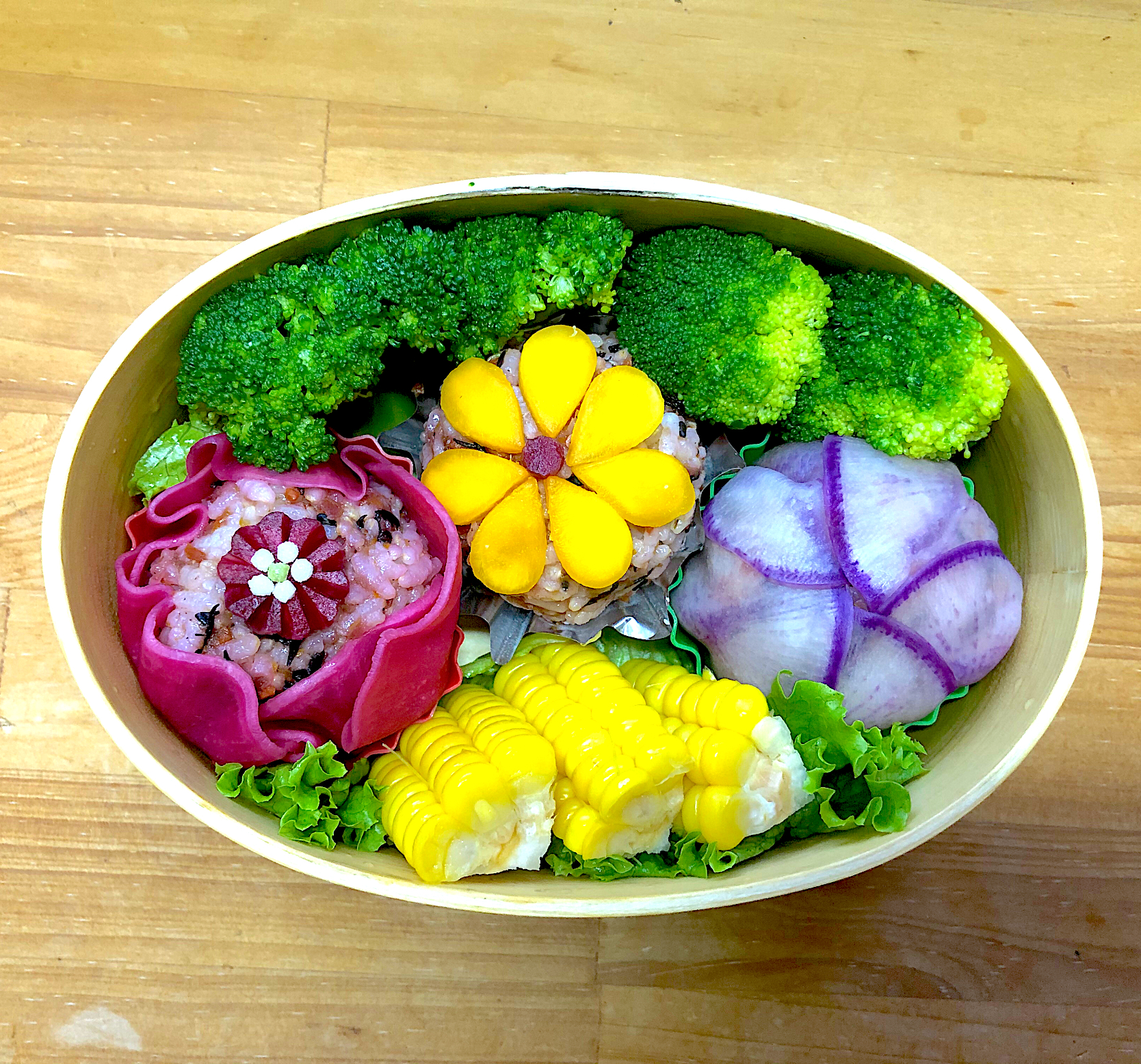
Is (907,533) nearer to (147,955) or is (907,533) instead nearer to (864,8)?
(864,8)

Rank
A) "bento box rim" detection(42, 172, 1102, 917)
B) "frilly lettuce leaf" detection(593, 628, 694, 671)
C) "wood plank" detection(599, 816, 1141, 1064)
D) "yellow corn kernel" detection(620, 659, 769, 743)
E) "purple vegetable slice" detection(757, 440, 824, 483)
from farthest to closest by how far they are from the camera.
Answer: "wood plank" detection(599, 816, 1141, 1064) < "frilly lettuce leaf" detection(593, 628, 694, 671) < "purple vegetable slice" detection(757, 440, 824, 483) < "yellow corn kernel" detection(620, 659, 769, 743) < "bento box rim" detection(42, 172, 1102, 917)

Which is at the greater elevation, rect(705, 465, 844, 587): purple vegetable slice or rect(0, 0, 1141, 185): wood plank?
rect(0, 0, 1141, 185): wood plank

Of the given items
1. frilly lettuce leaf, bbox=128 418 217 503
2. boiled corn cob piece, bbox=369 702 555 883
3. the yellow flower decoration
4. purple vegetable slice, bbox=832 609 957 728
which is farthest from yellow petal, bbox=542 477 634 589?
frilly lettuce leaf, bbox=128 418 217 503

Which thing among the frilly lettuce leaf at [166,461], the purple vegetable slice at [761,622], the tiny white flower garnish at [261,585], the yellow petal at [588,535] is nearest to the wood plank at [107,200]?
the frilly lettuce leaf at [166,461]

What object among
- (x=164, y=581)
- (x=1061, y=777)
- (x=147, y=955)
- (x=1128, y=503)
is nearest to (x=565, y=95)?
(x=164, y=581)

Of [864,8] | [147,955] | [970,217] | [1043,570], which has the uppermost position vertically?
[864,8]

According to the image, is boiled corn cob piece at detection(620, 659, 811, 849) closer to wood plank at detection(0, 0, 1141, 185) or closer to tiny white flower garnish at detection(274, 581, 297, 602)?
tiny white flower garnish at detection(274, 581, 297, 602)
